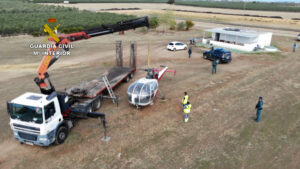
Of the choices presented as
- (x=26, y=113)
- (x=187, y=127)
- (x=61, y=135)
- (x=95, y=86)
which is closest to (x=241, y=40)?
(x=187, y=127)

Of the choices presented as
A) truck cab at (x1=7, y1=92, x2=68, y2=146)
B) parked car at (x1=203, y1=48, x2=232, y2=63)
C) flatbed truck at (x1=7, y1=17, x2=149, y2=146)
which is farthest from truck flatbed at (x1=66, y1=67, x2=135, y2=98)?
parked car at (x1=203, y1=48, x2=232, y2=63)

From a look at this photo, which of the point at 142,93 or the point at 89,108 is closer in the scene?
the point at 89,108

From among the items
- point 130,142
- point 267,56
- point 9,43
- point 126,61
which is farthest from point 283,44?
point 9,43

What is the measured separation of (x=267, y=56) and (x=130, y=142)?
25.9 m

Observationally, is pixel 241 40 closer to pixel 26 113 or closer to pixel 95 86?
pixel 95 86

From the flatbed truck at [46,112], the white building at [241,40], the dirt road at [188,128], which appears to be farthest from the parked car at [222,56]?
the flatbed truck at [46,112]

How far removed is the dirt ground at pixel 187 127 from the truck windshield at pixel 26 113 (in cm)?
199

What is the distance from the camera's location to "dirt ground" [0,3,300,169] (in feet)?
34.2

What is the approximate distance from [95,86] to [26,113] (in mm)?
6288

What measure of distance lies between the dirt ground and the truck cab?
1.01m

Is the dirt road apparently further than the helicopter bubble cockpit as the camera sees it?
No

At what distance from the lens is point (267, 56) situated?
2992 cm

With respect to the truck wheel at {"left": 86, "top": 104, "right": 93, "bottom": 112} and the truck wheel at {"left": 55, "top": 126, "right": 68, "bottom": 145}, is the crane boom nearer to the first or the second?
the truck wheel at {"left": 55, "top": 126, "right": 68, "bottom": 145}

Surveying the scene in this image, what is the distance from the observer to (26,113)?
33.7 ft
